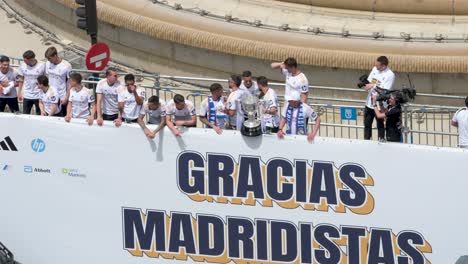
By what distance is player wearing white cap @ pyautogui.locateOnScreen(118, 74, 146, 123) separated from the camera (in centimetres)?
1545

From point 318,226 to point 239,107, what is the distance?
169cm

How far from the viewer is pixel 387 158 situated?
1455 cm

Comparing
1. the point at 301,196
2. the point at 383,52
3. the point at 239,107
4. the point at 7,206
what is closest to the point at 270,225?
the point at 301,196

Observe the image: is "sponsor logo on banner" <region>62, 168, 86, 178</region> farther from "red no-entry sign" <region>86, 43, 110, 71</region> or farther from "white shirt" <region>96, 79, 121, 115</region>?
"red no-entry sign" <region>86, 43, 110, 71</region>

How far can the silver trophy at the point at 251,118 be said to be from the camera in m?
14.7

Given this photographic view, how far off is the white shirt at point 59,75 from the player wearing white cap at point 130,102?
3.60ft

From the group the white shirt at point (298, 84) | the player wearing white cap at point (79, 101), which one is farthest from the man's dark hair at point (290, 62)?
the player wearing white cap at point (79, 101)

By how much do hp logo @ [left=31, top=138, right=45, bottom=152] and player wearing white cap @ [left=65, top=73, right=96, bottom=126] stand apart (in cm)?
47

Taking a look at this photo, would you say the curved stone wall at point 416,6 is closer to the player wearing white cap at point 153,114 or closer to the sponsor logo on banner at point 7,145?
the player wearing white cap at point 153,114

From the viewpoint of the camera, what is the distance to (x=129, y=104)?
15500mm

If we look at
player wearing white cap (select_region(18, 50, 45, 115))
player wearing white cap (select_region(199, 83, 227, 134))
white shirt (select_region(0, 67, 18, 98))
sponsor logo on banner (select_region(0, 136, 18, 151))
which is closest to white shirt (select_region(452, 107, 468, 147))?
player wearing white cap (select_region(199, 83, 227, 134))

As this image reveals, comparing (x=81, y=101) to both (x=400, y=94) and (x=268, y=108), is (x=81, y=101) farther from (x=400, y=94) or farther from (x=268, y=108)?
(x=400, y=94)

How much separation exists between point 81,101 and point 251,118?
234 cm

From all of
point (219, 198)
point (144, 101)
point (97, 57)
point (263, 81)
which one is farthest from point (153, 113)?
point (97, 57)
